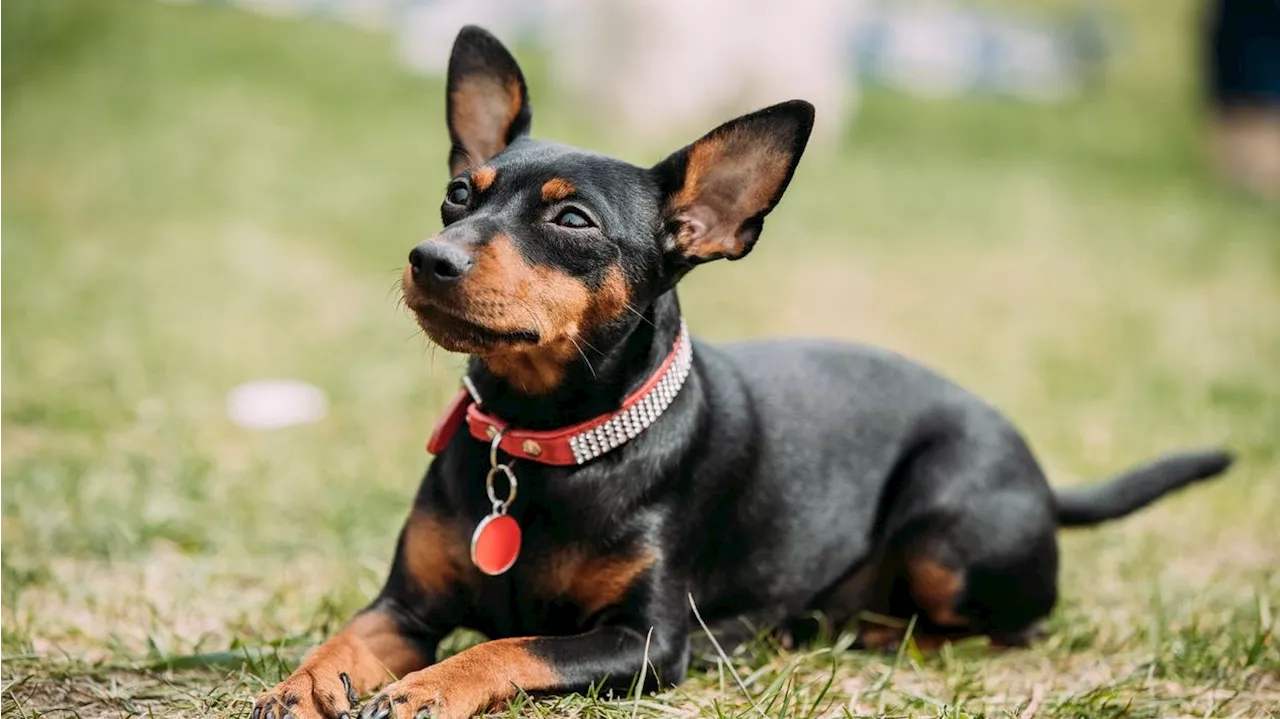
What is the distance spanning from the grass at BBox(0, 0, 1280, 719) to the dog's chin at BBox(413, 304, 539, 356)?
2.65ft

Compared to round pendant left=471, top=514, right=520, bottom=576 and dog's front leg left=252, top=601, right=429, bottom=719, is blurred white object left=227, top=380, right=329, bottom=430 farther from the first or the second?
round pendant left=471, top=514, right=520, bottom=576

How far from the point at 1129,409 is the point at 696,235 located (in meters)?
4.52

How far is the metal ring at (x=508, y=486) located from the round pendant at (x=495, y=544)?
38mm

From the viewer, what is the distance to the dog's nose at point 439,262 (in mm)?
2998

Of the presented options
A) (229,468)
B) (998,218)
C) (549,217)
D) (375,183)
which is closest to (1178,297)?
(998,218)

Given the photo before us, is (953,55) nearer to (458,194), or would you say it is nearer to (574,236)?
(458,194)

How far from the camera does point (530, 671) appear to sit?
3107 mm

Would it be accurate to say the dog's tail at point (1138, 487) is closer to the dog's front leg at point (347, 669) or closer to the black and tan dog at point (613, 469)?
the black and tan dog at point (613, 469)

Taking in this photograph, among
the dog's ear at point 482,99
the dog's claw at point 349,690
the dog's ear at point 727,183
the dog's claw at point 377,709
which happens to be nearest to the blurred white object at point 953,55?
the dog's ear at point 482,99

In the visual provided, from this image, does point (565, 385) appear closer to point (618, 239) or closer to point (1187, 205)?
point (618, 239)

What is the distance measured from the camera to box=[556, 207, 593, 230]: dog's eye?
329 centimetres

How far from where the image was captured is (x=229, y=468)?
18.1ft

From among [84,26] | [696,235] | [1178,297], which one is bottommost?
[1178,297]

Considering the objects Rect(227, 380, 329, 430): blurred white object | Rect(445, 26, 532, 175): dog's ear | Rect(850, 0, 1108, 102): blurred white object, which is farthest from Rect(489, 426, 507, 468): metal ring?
Rect(850, 0, 1108, 102): blurred white object
